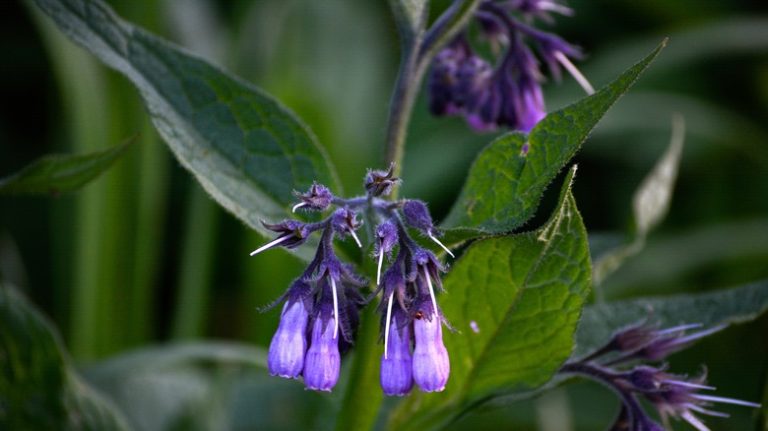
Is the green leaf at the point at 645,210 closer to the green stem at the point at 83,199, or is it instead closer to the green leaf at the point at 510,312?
the green leaf at the point at 510,312

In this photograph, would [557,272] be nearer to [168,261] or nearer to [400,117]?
[400,117]

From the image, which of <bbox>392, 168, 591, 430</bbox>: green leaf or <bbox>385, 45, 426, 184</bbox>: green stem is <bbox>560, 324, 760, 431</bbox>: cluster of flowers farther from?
<bbox>385, 45, 426, 184</bbox>: green stem

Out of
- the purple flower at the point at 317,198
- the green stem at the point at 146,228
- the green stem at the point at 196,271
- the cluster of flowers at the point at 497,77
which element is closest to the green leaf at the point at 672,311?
the cluster of flowers at the point at 497,77

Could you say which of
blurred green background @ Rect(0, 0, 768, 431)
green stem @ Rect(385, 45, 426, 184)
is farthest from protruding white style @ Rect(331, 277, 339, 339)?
blurred green background @ Rect(0, 0, 768, 431)

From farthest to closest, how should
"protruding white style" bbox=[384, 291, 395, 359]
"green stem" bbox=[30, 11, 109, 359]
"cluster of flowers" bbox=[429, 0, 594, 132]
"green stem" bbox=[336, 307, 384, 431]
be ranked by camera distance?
"green stem" bbox=[30, 11, 109, 359] → "cluster of flowers" bbox=[429, 0, 594, 132] → "green stem" bbox=[336, 307, 384, 431] → "protruding white style" bbox=[384, 291, 395, 359]

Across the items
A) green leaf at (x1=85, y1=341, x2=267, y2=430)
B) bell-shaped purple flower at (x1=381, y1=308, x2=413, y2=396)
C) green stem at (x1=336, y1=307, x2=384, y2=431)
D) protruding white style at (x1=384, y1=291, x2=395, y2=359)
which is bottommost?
green leaf at (x1=85, y1=341, x2=267, y2=430)

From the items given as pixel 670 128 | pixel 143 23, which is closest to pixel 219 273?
pixel 143 23
